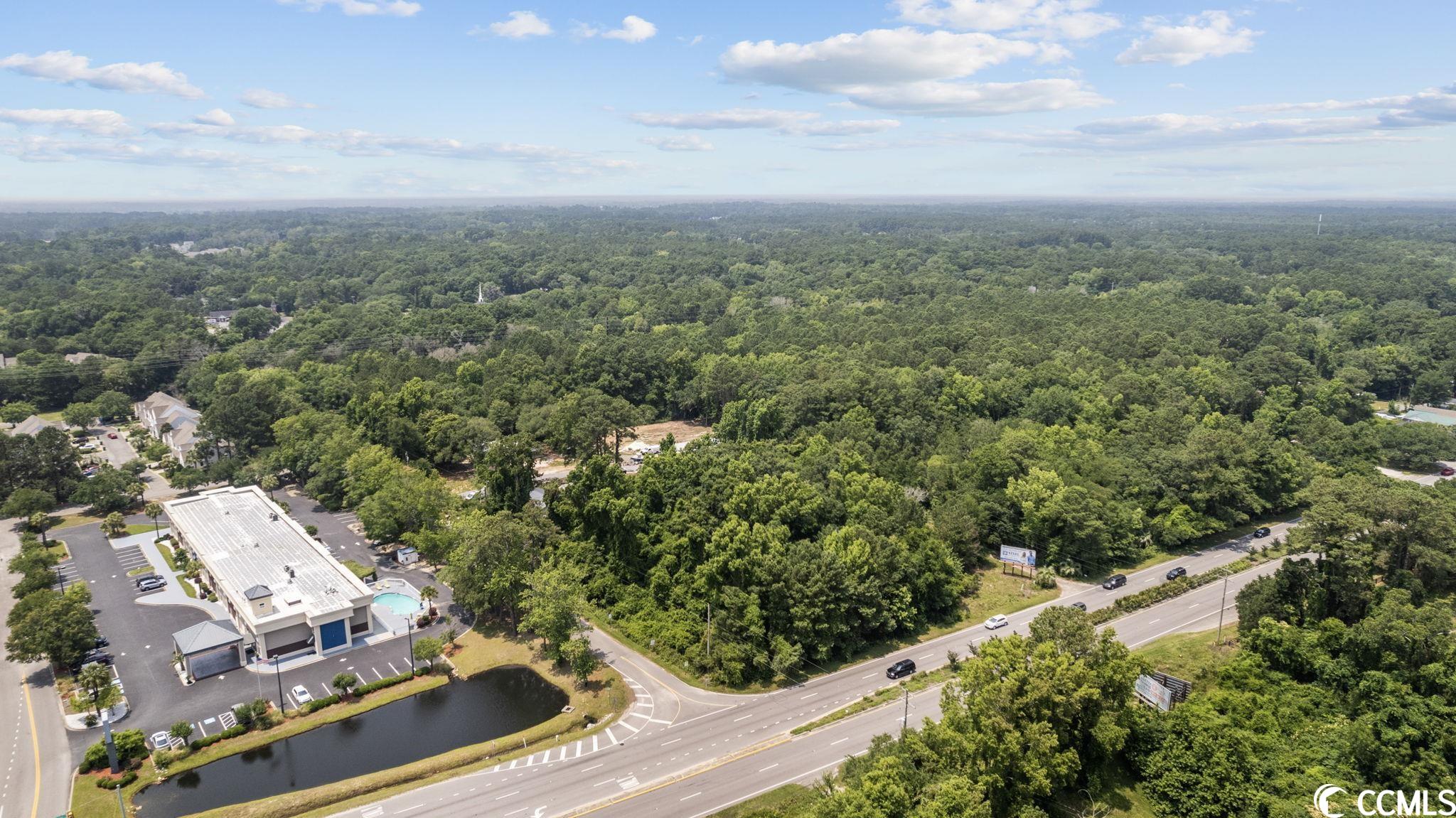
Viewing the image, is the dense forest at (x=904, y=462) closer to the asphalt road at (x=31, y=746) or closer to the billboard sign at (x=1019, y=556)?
the billboard sign at (x=1019, y=556)

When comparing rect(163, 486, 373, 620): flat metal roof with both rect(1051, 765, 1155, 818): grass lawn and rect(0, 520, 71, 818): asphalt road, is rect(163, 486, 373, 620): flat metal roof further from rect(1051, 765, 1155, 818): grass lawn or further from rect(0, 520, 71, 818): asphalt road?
rect(1051, 765, 1155, 818): grass lawn

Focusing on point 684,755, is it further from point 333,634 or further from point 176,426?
point 176,426

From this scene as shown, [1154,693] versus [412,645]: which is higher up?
[1154,693]

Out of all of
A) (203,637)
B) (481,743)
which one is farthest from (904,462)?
(203,637)

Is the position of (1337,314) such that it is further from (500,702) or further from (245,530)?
(245,530)

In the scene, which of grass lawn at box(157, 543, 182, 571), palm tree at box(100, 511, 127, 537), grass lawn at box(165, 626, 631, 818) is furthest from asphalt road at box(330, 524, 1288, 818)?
palm tree at box(100, 511, 127, 537)

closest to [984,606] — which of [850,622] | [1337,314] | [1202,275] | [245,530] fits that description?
[850,622]

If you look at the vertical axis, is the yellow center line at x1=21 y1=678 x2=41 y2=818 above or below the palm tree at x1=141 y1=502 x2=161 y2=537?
below
